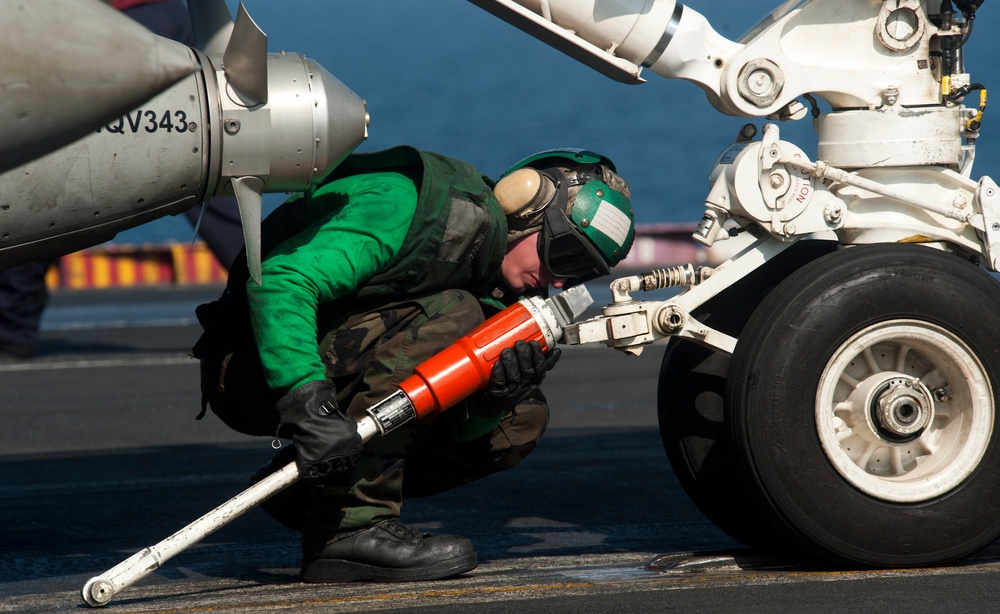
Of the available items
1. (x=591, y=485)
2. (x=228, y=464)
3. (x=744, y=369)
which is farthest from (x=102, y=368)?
(x=744, y=369)

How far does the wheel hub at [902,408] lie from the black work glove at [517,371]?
913mm

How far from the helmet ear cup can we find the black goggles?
0.14 feet

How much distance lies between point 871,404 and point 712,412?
1.65ft

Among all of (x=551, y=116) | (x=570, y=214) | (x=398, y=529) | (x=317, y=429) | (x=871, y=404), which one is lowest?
(x=551, y=116)

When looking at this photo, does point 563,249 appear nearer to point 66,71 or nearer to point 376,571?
point 376,571

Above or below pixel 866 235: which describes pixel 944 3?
above

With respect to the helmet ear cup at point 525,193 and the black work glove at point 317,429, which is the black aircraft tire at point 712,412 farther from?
the black work glove at point 317,429

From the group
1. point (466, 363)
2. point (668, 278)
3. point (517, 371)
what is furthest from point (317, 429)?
point (668, 278)

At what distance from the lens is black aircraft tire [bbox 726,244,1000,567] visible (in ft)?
11.2

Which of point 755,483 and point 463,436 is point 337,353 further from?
point 755,483

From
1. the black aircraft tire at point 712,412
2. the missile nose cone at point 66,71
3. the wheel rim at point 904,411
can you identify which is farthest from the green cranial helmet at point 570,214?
the missile nose cone at point 66,71

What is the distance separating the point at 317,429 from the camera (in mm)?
3314

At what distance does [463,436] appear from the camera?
3.87 metres

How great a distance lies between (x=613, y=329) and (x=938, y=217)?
1.02 metres
